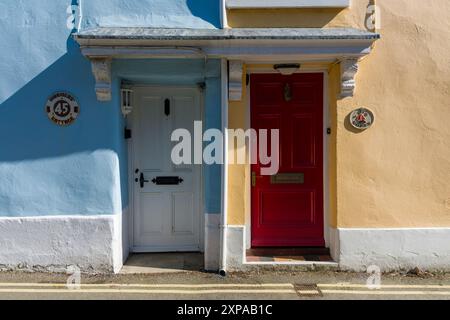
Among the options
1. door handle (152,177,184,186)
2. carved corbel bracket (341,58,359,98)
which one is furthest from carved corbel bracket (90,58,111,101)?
carved corbel bracket (341,58,359,98)

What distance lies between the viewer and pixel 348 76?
5.12 meters

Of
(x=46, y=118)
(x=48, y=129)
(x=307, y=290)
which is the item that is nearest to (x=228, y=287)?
(x=307, y=290)

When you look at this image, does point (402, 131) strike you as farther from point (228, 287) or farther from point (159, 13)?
point (159, 13)

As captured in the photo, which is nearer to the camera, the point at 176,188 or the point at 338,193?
the point at 338,193

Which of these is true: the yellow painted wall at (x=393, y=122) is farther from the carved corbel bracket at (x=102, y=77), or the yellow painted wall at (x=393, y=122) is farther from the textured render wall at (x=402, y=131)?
the carved corbel bracket at (x=102, y=77)

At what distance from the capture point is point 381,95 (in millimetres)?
5285

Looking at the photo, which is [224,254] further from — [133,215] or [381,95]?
[381,95]

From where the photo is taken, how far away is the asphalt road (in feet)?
15.2

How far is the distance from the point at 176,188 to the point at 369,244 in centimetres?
282

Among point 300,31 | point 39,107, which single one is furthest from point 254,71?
point 39,107

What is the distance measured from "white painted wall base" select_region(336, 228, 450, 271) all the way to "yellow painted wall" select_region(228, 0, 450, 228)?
0.40 feet

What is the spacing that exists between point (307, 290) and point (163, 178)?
2555 mm
